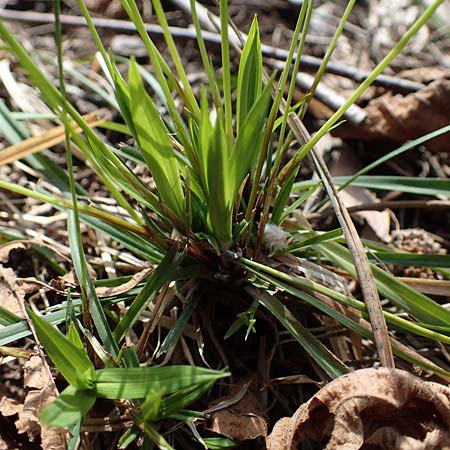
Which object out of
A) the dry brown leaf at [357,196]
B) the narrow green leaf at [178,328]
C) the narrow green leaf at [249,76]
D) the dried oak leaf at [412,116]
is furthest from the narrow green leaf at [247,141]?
the dried oak leaf at [412,116]

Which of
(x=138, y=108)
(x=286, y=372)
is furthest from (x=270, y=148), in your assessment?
(x=286, y=372)

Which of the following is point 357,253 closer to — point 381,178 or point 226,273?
point 226,273

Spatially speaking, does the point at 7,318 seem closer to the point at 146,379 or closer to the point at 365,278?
the point at 146,379

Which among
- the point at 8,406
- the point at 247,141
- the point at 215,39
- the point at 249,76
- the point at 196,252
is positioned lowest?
the point at 8,406

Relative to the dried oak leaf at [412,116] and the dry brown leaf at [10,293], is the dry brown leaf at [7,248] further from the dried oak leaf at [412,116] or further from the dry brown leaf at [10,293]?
the dried oak leaf at [412,116]

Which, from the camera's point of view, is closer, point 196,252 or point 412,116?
point 196,252

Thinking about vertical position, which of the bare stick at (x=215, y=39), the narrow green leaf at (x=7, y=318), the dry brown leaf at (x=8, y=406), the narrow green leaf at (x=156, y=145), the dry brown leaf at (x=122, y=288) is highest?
the bare stick at (x=215, y=39)

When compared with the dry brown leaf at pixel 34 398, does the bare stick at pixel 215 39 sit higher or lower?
higher

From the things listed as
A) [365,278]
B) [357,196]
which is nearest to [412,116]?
[357,196]
